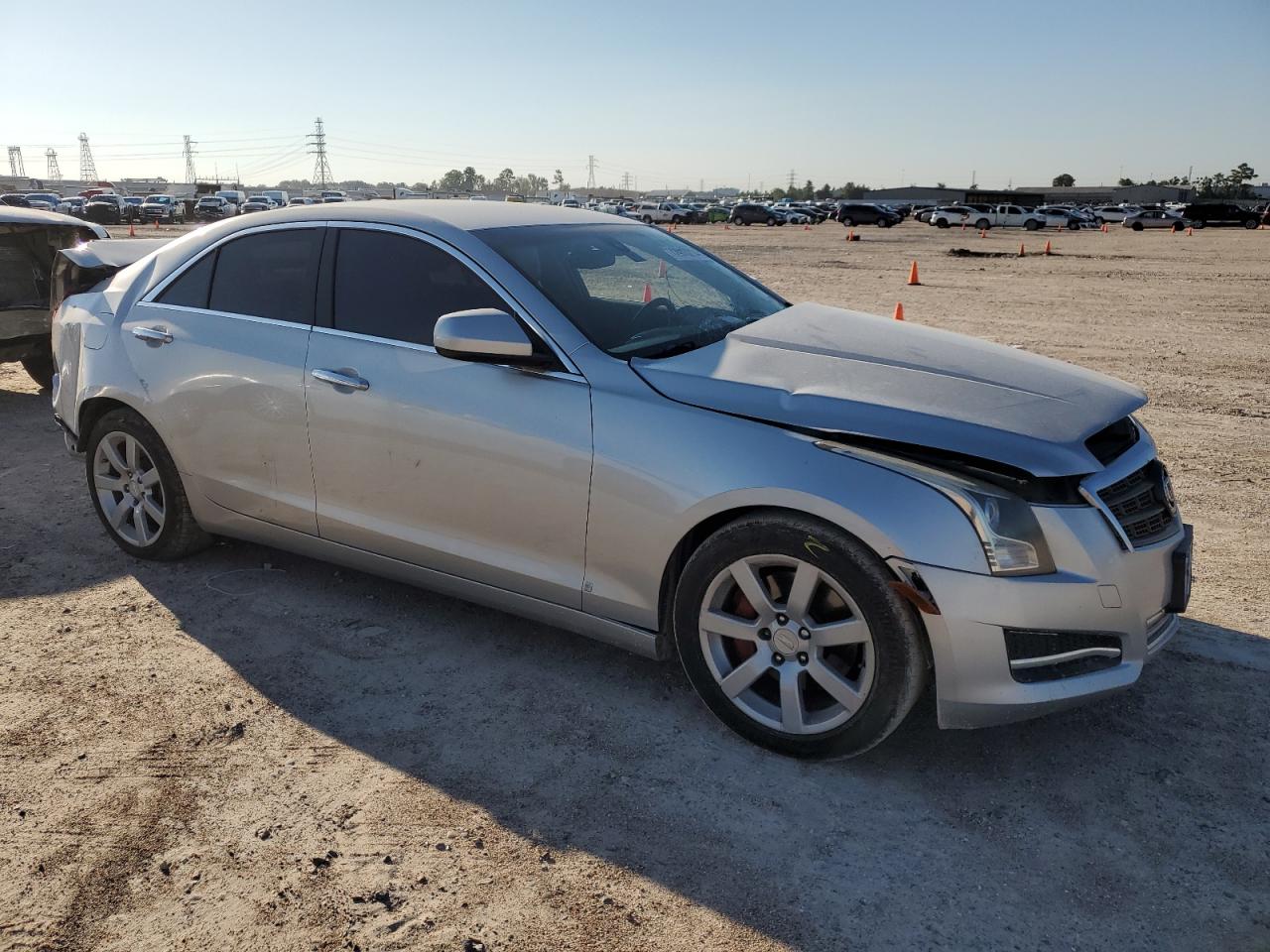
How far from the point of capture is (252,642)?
422cm

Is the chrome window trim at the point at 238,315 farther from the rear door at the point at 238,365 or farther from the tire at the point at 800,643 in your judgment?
the tire at the point at 800,643

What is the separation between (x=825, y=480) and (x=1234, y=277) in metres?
22.8

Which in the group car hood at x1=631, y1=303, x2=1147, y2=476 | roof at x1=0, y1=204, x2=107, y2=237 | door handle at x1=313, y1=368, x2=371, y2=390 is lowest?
door handle at x1=313, y1=368, x2=371, y2=390

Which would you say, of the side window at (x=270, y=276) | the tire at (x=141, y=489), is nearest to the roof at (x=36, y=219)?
the tire at (x=141, y=489)

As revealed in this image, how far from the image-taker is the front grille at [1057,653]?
2.95m

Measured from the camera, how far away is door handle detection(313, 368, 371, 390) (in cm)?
398

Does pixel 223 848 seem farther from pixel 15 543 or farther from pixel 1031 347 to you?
pixel 1031 347

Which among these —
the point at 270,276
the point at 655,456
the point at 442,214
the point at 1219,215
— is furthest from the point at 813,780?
the point at 1219,215

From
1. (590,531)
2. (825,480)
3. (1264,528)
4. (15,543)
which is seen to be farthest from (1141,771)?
(15,543)

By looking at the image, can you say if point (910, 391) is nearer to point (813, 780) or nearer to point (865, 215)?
point (813, 780)

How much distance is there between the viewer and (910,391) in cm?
330

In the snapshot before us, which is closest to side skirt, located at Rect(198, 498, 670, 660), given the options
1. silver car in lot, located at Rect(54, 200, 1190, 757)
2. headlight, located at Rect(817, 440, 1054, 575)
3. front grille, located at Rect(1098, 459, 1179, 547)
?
silver car in lot, located at Rect(54, 200, 1190, 757)

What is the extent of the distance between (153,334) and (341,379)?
1314 mm

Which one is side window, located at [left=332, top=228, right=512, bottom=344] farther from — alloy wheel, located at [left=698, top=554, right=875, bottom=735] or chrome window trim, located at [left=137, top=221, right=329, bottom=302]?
alloy wheel, located at [left=698, top=554, right=875, bottom=735]
